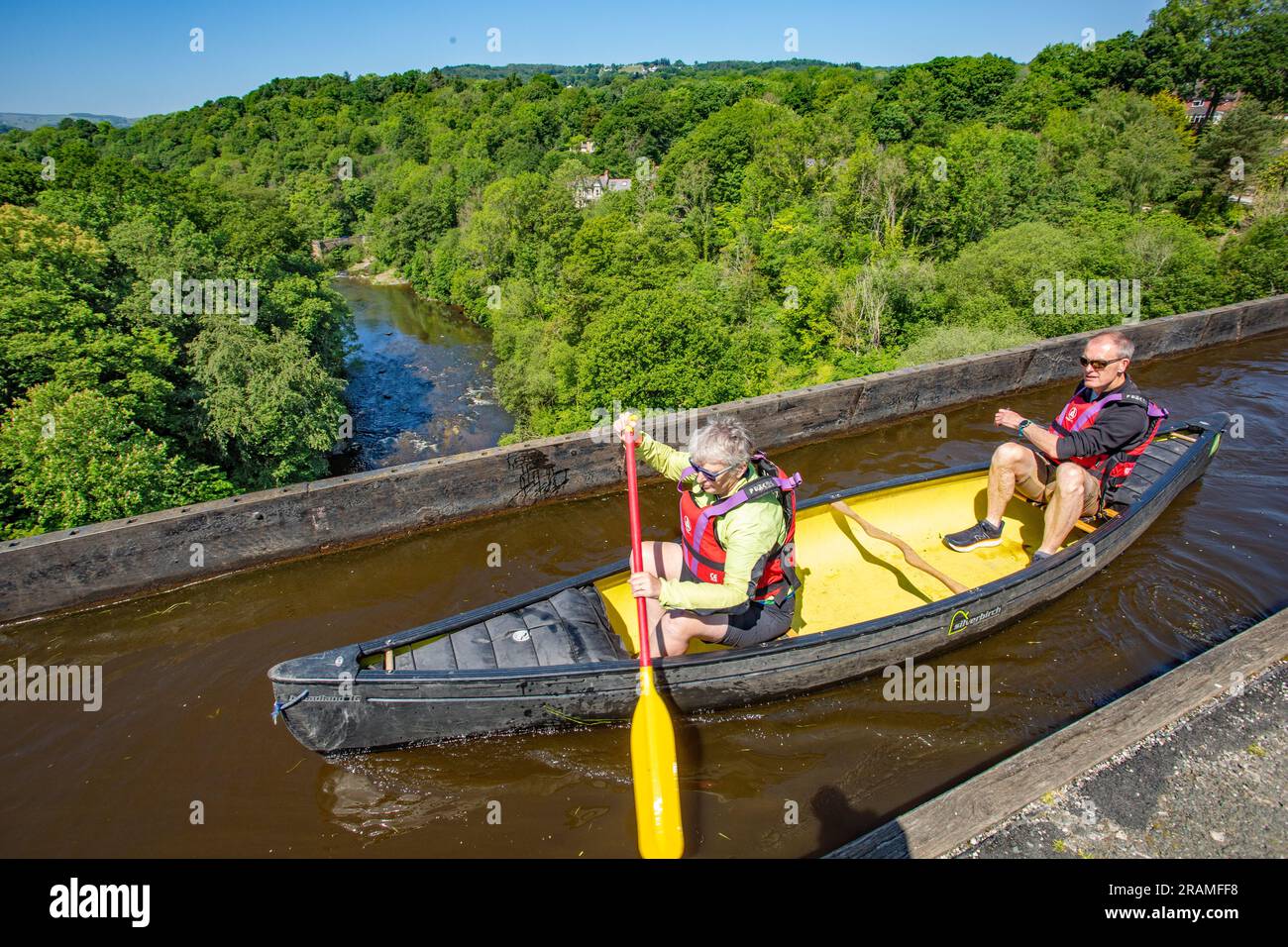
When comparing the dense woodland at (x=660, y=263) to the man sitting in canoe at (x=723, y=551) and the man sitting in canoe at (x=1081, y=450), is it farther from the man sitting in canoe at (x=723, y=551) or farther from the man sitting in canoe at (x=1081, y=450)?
the man sitting in canoe at (x=723, y=551)

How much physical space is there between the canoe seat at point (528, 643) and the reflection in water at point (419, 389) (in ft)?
42.0

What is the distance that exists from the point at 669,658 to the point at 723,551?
94 centimetres

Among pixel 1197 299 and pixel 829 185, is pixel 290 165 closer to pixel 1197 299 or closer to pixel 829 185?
pixel 829 185

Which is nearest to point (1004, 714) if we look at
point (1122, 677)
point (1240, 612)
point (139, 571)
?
point (1122, 677)

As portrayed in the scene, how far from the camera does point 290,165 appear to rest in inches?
2559

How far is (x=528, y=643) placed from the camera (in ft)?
16.1

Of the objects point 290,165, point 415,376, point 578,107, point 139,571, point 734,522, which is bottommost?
point 139,571

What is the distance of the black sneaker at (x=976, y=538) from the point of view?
253 inches

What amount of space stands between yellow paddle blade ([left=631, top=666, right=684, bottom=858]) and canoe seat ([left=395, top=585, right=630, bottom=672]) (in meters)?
0.60

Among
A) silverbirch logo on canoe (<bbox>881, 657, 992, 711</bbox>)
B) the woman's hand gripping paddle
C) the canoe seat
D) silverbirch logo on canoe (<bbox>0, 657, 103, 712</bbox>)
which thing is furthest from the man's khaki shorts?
silverbirch logo on canoe (<bbox>0, 657, 103, 712</bbox>)

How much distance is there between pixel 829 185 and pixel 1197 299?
50.6 feet

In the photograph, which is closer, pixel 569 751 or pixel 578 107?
pixel 569 751

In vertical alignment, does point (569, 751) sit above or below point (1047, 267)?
below

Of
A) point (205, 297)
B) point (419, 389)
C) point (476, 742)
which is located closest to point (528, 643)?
point (476, 742)
